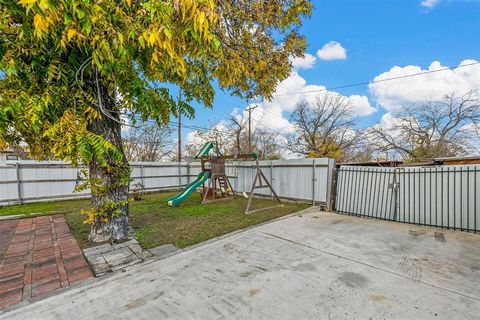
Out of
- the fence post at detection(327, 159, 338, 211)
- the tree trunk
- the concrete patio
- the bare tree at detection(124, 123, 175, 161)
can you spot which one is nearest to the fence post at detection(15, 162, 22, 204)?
the tree trunk

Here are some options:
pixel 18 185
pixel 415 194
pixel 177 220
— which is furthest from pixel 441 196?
pixel 18 185

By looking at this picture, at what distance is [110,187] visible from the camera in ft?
11.2

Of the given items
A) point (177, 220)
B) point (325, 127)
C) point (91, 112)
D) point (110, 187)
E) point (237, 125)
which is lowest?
point (177, 220)

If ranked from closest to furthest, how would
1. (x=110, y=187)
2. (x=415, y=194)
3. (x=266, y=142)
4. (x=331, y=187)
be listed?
(x=110, y=187), (x=415, y=194), (x=331, y=187), (x=266, y=142)

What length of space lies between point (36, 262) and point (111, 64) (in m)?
2.70

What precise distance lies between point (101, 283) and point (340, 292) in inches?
98.2

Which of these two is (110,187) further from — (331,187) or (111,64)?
(331,187)

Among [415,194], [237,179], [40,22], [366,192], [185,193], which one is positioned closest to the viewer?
[40,22]

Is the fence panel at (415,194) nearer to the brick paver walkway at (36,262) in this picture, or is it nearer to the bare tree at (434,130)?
the brick paver walkway at (36,262)

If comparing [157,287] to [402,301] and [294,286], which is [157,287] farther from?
[402,301]

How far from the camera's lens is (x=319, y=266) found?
2613 millimetres

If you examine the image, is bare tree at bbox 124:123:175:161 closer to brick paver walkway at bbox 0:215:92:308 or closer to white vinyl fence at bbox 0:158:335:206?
white vinyl fence at bbox 0:158:335:206

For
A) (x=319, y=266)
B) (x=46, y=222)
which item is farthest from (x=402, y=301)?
(x=46, y=222)

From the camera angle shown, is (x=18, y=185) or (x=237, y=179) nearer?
(x=18, y=185)
